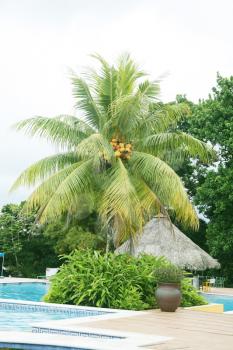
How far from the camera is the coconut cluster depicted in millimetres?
15875

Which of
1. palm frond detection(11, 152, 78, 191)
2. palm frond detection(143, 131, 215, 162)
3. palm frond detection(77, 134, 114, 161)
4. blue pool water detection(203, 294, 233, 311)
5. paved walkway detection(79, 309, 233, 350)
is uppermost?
palm frond detection(143, 131, 215, 162)

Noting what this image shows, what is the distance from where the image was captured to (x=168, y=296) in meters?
13.8

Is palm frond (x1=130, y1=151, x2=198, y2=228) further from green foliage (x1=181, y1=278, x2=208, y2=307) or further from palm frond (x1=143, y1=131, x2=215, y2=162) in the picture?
green foliage (x1=181, y1=278, x2=208, y2=307)

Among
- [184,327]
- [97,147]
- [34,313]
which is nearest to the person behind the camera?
[184,327]

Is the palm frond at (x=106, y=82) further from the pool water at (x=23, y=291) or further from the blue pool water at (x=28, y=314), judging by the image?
the pool water at (x=23, y=291)

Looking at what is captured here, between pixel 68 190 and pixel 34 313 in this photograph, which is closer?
pixel 34 313

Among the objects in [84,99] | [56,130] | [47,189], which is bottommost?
[47,189]

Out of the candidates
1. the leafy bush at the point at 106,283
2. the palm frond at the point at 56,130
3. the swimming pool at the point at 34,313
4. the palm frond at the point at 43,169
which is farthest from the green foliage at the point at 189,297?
the palm frond at the point at 56,130

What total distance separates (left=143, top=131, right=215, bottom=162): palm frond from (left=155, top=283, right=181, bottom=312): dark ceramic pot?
4195 mm

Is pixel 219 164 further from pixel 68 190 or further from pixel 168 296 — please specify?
pixel 168 296

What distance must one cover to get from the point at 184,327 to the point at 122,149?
571 centimetres

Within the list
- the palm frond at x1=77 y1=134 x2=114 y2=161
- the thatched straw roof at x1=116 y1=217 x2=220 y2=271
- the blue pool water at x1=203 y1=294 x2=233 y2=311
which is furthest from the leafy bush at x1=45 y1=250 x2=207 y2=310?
the thatched straw roof at x1=116 y1=217 x2=220 y2=271

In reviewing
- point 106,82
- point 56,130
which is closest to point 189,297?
point 56,130

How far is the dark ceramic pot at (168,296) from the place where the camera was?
13.8 m
